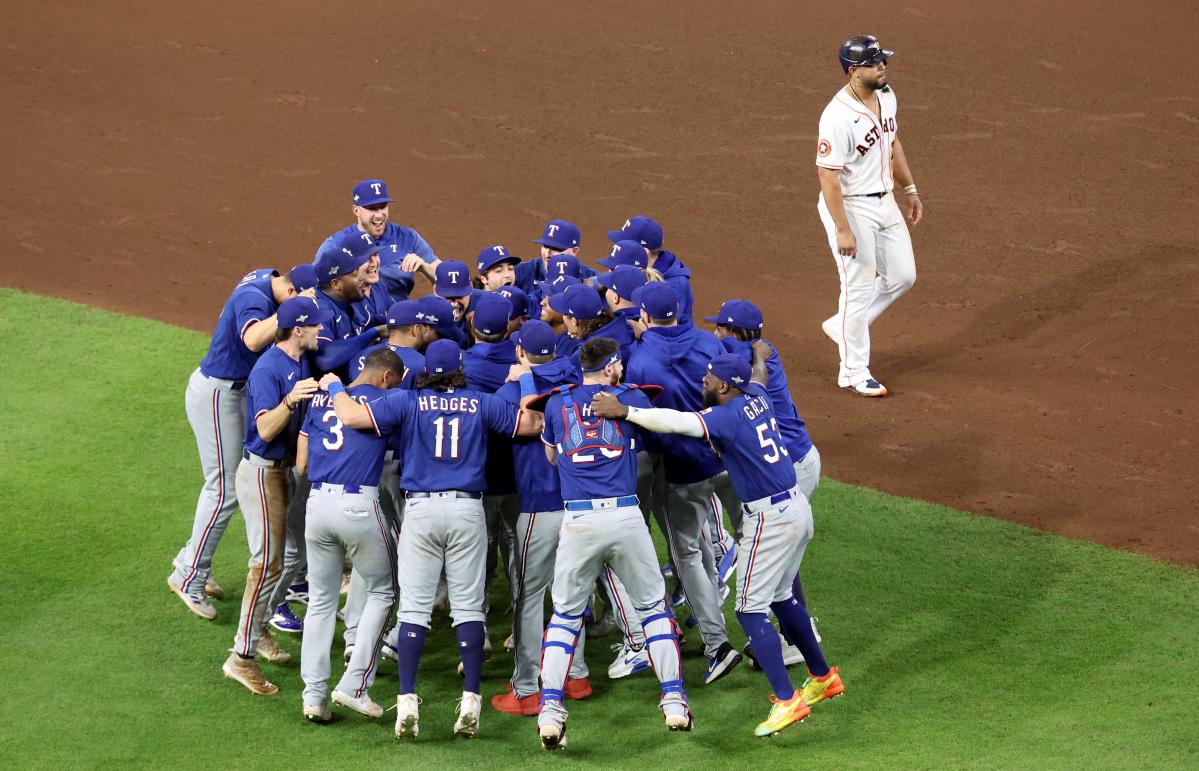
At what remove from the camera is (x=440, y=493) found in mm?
6191

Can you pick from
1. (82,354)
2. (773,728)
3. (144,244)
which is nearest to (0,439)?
(82,354)

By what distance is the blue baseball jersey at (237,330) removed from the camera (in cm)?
693

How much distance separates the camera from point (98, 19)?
53.1ft

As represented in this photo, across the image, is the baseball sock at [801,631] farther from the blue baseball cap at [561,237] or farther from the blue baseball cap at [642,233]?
the blue baseball cap at [561,237]

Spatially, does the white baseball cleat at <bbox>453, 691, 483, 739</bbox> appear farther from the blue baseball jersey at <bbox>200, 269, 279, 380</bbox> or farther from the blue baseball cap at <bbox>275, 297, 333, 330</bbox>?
the blue baseball jersey at <bbox>200, 269, 279, 380</bbox>

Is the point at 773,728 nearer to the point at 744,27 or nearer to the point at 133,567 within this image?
the point at 133,567

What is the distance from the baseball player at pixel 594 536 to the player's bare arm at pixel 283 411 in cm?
103

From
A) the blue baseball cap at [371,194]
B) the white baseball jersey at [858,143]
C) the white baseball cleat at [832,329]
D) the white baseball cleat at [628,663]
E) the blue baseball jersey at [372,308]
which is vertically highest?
the white baseball jersey at [858,143]

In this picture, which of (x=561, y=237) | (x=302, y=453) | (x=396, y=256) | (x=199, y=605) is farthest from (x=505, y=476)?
(x=396, y=256)

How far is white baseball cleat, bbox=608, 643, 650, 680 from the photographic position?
22.5 ft

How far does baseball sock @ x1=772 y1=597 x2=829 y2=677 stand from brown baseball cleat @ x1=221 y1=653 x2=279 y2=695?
233cm

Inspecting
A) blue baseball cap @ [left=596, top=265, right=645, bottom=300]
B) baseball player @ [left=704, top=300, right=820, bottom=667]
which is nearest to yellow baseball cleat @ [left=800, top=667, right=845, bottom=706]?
baseball player @ [left=704, top=300, right=820, bottom=667]

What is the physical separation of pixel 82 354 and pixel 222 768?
202 inches

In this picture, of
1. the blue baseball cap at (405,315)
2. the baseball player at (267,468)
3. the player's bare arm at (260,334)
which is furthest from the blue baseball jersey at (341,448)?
the player's bare arm at (260,334)
